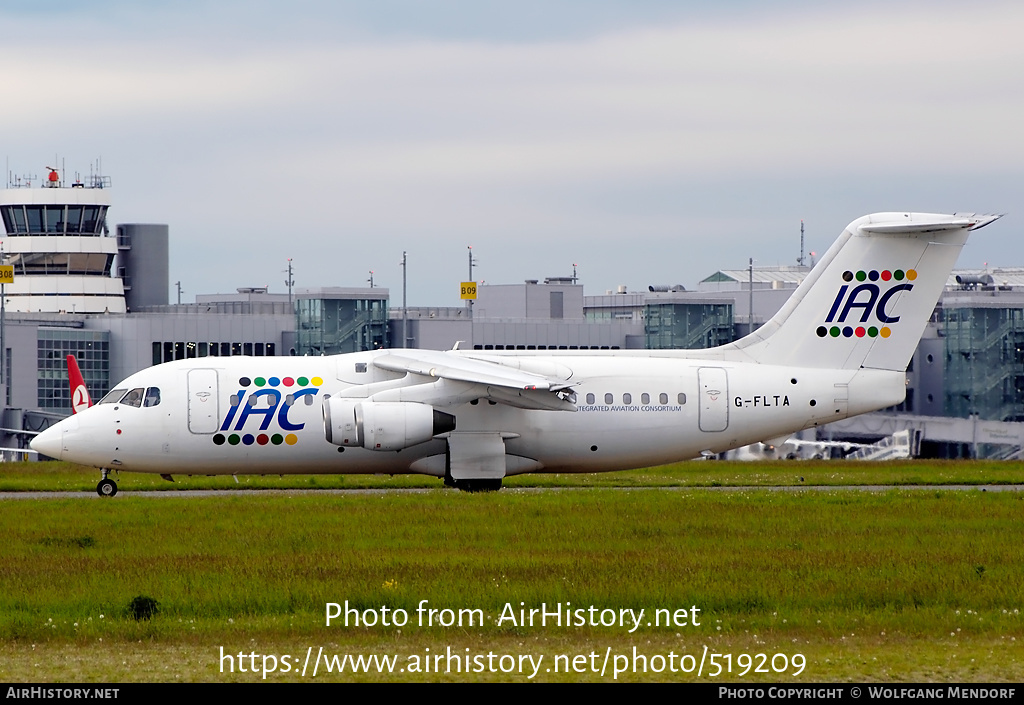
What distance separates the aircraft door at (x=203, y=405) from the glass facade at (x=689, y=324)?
64187 mm

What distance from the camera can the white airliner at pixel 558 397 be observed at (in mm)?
31766

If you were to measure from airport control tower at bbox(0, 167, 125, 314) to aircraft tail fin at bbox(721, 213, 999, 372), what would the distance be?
78606mm

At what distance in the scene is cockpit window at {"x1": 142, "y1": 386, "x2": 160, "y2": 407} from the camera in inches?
1264

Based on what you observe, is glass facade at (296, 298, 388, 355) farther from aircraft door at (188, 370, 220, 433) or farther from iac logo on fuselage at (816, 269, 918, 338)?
iac logo on fuselage at (816, 269, 918, 338)

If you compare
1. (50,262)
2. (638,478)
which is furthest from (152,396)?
(50,262)

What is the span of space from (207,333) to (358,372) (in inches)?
2537

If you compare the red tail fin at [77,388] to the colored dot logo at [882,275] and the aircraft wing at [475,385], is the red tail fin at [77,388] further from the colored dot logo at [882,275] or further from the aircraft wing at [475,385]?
the colored dot logo at [882,275]

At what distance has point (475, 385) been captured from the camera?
31.6m

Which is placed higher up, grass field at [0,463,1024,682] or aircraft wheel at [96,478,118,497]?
grass field at [0,463,1024,682]

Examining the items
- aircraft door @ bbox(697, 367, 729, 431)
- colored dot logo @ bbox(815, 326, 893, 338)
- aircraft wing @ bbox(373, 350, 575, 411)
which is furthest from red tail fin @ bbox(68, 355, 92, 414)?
colored dot logo @ bbox(815, 326, 893, 338)

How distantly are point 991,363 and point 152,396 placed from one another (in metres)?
65.2

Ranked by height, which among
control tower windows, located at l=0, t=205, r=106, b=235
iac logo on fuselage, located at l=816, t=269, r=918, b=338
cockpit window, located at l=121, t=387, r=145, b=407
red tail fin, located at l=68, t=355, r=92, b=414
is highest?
control tower windows, located at l=0, t=205, r=106, b=235
